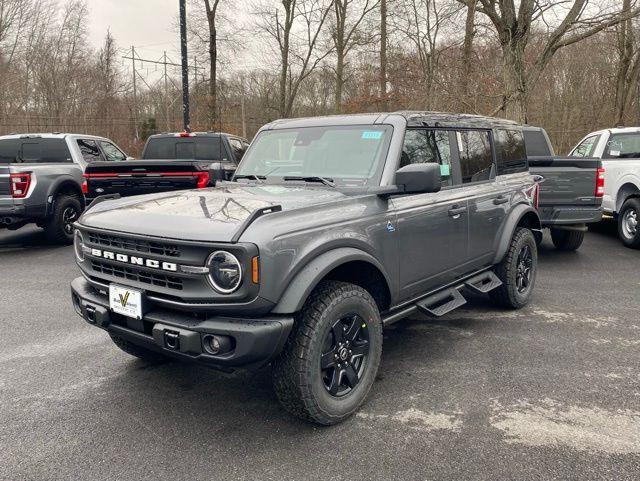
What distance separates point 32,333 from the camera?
15.9 feet

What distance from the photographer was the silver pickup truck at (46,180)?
8.23 meters

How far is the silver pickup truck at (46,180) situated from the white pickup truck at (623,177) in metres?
9.54

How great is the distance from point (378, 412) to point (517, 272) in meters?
2.74

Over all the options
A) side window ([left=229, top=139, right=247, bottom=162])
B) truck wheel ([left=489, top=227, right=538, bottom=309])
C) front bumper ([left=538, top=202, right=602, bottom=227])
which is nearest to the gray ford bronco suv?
truck wheel ([left=489, top=227, right=538, bottom=309])

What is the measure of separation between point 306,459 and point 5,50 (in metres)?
30.0

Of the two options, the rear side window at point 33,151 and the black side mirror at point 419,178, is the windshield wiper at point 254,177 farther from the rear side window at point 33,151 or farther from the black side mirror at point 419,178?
the rear side window at point 33,151

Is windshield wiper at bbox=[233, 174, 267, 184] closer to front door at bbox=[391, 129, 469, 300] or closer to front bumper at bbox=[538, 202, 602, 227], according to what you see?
front door at bbox=[391, 129, 469, 300]

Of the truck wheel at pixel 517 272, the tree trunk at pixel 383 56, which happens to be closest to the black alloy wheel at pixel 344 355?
the truck wheel at pixel 517 272

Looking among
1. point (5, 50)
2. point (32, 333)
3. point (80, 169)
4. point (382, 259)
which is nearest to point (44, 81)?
point (5, 50)

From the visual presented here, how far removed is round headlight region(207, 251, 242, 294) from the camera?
102 inches

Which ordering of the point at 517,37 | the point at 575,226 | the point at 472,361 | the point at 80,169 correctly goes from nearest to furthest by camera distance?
the point at 472,361
the point at 575,226
the point at 80,169
the point at 517,37

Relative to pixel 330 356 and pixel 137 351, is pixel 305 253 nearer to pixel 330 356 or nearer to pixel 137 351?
pixel 330 356

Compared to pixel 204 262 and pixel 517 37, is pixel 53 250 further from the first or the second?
pixel 517 37

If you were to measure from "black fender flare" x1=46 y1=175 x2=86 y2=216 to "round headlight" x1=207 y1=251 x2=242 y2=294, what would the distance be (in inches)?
289
